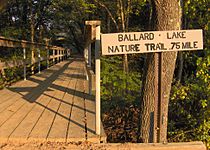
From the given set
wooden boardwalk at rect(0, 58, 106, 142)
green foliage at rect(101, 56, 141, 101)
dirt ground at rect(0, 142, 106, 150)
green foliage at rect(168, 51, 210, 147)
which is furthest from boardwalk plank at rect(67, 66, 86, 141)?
green foliage at rect(101, 56, 141, 101)

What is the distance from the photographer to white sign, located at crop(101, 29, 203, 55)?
10.6 ft

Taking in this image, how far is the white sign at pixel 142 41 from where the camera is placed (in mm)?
3227

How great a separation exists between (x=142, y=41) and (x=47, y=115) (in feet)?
6.22

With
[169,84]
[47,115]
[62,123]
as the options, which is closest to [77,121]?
[62,123]

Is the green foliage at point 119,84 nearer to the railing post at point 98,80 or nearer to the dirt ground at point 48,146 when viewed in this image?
the railing post at point 98,80

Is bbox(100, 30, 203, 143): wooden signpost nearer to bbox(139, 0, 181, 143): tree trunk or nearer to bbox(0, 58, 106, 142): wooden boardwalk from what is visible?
bbox(139, 0, 181, 143): tree trunk

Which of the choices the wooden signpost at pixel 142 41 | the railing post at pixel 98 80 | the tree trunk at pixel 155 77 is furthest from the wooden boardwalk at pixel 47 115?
the wooden signpost at pixel 142 41

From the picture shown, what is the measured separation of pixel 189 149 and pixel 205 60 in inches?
86.3

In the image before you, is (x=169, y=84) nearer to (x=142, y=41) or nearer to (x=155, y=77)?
(x=155, y=77)

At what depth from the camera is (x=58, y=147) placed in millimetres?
3170

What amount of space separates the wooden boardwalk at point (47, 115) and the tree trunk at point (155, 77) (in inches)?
30.9

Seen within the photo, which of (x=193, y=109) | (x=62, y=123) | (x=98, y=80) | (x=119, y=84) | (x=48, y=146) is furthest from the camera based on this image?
(x=119, y=84)

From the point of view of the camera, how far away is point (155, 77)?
432cm

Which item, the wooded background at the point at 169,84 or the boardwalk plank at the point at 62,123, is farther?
the wooded background at the point at 169,84
